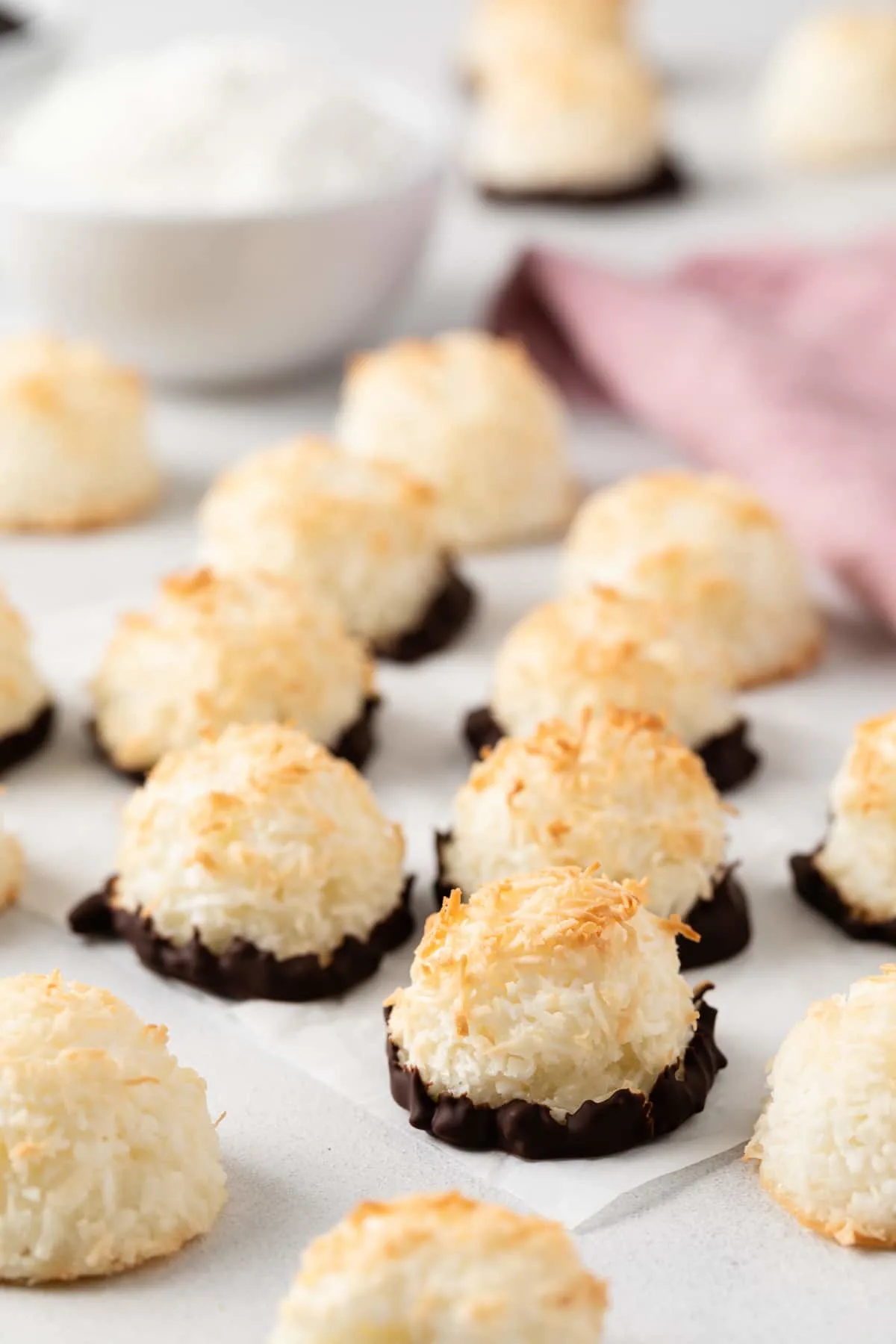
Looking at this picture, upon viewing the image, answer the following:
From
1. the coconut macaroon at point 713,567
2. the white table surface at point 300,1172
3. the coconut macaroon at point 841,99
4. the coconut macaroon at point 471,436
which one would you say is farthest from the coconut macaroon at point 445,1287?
the coconut macaroon at point 841,99

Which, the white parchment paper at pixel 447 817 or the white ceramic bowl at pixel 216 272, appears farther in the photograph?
the white ceramic bowl at pixel 216 272

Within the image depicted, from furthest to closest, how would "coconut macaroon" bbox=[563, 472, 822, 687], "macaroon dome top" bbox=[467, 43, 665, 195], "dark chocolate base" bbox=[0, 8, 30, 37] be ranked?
"macaroon dome top" bbox=[467, 43, 665, 195] < "dark chocolate base" bbox=[0, 8, 30, 37] < "coconut macaroon" bbox=[563, 472, 822, 687]

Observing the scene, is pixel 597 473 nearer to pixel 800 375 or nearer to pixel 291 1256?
pixel 800 375

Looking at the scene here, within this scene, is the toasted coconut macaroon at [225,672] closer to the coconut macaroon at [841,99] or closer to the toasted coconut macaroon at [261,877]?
the toasted coconut macaroon at [261,877]

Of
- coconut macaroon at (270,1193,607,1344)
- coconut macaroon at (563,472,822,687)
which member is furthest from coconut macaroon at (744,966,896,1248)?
coconut macaroon at (563,472,822,687)

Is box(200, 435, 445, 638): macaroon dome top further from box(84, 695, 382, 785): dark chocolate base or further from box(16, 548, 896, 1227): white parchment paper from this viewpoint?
box(84, 695, 382, 785): dark chocolate base

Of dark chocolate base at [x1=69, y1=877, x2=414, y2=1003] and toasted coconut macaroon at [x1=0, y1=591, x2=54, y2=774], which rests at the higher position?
dark chocolate base at [x1=69, y1=877, x2=414, y2=1003]
